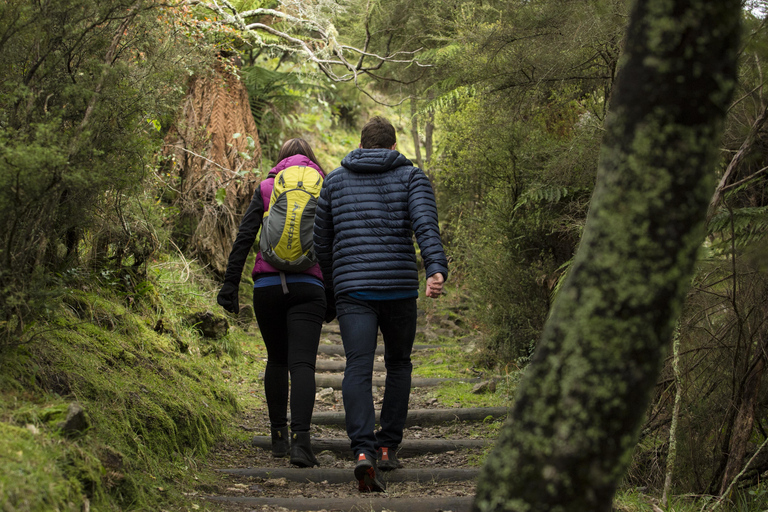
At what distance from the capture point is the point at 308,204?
14.9 ft

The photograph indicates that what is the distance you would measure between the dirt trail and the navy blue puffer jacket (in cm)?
123

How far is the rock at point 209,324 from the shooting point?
6999mm

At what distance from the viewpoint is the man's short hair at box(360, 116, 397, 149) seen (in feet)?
14.1

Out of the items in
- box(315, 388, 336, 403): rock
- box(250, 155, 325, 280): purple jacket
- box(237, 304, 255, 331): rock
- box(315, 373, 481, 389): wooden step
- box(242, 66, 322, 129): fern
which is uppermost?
box(242, 66, 322, 129): fern

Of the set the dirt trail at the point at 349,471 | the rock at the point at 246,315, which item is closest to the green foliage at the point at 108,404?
the dirt trail at the point at 349,471

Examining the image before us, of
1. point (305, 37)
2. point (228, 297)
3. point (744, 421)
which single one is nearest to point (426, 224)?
point (228, 297)

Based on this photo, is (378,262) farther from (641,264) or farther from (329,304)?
(641,264)

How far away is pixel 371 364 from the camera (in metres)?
4.07

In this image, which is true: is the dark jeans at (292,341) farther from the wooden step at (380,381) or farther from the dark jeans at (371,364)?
the wooden step at (380,381)

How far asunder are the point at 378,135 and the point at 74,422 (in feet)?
8.22

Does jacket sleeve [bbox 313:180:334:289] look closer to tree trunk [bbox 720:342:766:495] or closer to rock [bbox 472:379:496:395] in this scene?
tree trunk [bbox 720:342:766:495]

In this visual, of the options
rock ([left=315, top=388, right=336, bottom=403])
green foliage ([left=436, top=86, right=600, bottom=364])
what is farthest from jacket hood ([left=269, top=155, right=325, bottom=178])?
rock ([left=315, top=388, right=336, bottom=403])

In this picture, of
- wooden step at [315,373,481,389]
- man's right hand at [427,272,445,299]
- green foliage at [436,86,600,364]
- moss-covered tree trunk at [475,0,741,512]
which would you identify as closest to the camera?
moss-covered tree trunk at [475,0,741,512]

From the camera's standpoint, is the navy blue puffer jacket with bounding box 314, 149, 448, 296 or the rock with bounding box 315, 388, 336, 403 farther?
the rock with bounding box 315, 388, 336, 403
